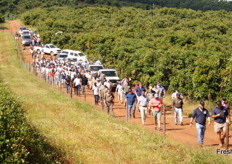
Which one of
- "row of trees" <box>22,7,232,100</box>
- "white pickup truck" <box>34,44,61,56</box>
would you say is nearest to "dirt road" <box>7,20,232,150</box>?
"row of trees" <box>22,7,232,100</box>

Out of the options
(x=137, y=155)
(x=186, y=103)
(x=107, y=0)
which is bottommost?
(x=186, y=103)

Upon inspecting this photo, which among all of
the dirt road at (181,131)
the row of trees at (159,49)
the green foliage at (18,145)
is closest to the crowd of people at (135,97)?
the dirt road at (181,131)

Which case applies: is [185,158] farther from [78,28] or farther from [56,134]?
[78,28]

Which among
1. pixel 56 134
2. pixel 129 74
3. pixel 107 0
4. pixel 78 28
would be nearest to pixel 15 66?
pixel 129 74

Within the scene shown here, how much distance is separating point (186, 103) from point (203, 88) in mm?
2019

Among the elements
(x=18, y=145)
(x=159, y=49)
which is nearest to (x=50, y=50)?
(x=159, y=49)

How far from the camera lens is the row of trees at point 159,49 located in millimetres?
24109

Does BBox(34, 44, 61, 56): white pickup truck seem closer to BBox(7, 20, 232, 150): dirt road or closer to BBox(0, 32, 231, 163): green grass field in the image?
BBox(7, 20, 232, 150): dirt road

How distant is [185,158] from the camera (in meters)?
11.3

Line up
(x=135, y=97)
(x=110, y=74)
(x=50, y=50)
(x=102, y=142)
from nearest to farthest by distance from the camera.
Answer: (x=102, y=142) → (x=135, y=97) → (x=110, y=74) → (x=50, y=50)

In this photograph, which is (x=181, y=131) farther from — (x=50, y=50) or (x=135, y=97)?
(x=50, y=50)

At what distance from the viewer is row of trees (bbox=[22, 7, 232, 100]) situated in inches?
949

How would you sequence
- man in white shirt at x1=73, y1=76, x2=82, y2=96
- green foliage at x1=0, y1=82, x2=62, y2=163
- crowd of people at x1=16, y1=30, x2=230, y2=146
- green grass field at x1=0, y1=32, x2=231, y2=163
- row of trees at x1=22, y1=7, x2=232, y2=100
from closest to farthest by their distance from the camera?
green foliage at x1=0, y1=82, x2=62, y2=163, green grass field at x1=0, y1=32, x2=231, y2=163, crowd of people at x1=16, y1=30, x2=230, y2=146, row of trees at x1=22, y1=7, x2=232, y2=100, man in white shirt at x1=73, y1=76, x2=82, y2=96

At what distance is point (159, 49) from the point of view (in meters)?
36.7
